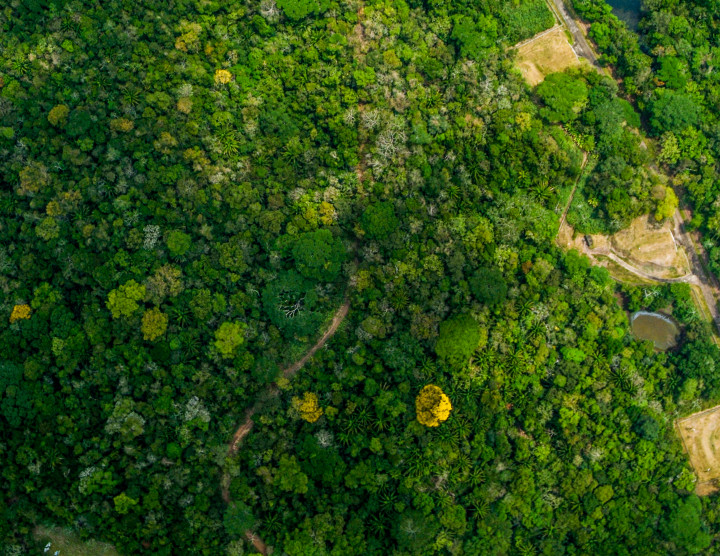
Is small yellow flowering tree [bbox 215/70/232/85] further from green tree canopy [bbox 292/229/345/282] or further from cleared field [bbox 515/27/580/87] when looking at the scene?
cleared field [bbox 515/27/580/87]

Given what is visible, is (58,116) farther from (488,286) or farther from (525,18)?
(525,18)

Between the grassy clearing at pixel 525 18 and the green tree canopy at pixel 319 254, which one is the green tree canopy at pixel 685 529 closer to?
the green tree canopy at pixel 319 254

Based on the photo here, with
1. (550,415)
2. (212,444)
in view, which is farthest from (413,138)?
(212,444)

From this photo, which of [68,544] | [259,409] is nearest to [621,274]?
[259,409]

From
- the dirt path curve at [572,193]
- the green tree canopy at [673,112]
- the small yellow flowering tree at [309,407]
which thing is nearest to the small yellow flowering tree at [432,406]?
the small yellow flowering tree at [309,407]

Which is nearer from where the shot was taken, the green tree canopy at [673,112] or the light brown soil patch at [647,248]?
the green tree canopy at [673,112]

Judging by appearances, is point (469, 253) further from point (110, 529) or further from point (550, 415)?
point (110, 529)

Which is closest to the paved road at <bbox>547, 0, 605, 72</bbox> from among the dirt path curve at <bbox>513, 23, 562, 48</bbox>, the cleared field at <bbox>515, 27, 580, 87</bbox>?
the cleared field at <bbox>515, 27, 580, 87</bbox>
